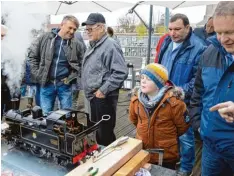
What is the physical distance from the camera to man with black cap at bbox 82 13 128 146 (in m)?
2.35

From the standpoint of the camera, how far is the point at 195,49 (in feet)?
7.14

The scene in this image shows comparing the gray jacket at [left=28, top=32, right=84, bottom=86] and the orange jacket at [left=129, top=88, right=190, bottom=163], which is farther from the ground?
the gray jacket at [left=28, top=32, right=84, bottom=86]

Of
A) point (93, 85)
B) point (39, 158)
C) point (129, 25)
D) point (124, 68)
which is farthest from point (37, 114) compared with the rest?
point (129, 25)

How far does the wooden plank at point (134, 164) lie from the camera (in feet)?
3.97

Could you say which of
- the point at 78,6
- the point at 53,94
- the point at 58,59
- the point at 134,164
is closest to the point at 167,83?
the point at 134,164

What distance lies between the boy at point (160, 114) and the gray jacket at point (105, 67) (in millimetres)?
576

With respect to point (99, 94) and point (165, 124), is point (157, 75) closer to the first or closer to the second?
point (165, 124)

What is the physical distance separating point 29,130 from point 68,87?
1.39 m

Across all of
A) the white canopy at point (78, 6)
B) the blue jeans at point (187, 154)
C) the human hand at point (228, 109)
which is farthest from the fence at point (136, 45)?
the human hand at point (228, 109)

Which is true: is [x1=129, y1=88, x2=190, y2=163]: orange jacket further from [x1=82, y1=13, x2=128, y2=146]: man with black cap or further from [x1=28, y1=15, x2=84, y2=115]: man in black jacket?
[x1=28, y1=15, x2=84, y2=115]: man in black jacket

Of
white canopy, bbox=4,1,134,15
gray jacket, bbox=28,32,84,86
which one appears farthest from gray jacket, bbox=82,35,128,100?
white canopy, bbox=4,1,134,15

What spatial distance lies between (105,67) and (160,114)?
34.0 inches

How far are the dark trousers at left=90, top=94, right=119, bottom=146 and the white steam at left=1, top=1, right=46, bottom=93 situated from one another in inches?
30.7

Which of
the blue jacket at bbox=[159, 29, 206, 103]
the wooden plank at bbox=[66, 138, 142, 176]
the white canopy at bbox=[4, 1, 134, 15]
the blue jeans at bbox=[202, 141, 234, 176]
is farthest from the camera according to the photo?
the white canopy at bbox=[4, 1, 134, 15]
